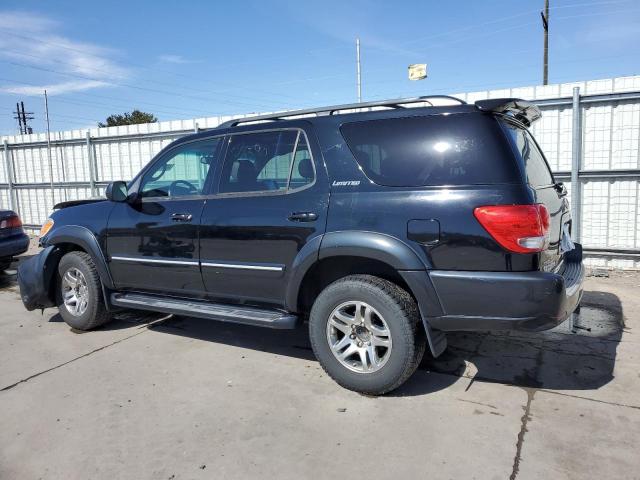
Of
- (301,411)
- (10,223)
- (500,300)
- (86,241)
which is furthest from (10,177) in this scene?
(500,300)

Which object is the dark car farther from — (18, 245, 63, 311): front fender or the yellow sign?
the yellow sign

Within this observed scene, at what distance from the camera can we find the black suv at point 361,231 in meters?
2.91

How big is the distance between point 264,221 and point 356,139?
0.90 metres

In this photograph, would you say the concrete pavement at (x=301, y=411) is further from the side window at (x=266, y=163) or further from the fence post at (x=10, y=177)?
the fence post at (x=10, y=177)

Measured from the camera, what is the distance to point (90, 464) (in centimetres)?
267

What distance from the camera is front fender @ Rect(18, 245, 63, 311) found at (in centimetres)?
499

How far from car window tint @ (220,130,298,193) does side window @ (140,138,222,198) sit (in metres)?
0.20

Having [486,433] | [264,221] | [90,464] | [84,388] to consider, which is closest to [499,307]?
[486,433]

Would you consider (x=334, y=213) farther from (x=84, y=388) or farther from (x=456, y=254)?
(x=84, y=388)

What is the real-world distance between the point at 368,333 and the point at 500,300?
90cm

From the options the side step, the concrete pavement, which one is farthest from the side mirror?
the concrete pavement

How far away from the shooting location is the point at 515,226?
9.29 ft

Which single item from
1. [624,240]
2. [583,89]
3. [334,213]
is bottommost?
[624,240]

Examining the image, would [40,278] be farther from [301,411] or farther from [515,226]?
[515,226]
